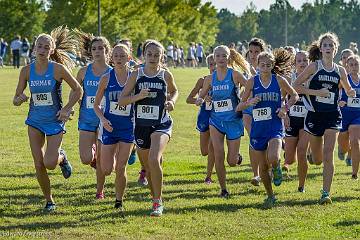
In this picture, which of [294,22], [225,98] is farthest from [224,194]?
[294,22]

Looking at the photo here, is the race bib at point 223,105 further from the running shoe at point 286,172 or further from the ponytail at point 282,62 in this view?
the running shoe at point 286,172

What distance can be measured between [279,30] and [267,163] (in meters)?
127

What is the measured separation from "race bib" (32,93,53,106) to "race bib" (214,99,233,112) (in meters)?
2.43

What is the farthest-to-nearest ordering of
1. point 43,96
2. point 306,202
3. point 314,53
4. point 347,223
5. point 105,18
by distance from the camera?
point 105,18 → point 314,53 → point 306,202 → point 43,96 → point 347,223

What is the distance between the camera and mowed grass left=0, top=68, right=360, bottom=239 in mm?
8812

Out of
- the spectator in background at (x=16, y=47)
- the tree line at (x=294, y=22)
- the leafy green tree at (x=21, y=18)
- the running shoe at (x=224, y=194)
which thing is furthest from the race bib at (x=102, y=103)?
the tree line at (x=294, y=22)

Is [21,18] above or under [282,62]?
above

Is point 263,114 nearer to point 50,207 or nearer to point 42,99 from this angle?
point 42,99

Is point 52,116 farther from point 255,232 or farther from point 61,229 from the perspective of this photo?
point 255,232

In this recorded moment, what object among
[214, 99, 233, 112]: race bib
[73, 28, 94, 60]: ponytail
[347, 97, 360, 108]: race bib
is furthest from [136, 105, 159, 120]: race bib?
[347, 97, 360, 108]: race bib

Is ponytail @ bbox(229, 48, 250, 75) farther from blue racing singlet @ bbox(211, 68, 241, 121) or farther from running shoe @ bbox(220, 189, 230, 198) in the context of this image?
running shoe @ bbox(220, 189, 230, 198)

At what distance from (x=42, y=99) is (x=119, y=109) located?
3.09 feet

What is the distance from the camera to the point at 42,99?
10.1 meters

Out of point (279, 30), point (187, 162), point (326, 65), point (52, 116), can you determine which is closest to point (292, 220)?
point (326, 65)
